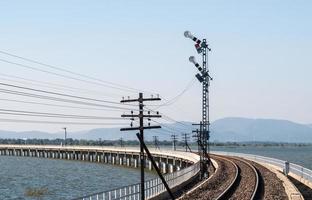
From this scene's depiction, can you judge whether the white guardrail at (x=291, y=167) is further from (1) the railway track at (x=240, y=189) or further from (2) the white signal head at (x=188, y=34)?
(2) the white signal head at (x=188, y=34)

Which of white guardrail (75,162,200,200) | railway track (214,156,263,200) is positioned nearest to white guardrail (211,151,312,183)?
railway track (214,156,263,200)

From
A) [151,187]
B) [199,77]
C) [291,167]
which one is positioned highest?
[199,77]

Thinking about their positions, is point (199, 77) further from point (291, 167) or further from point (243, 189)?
point (243, 189)

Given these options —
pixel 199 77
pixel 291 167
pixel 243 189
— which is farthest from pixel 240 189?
pixel 199 77

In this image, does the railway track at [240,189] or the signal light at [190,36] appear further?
the signal light at [190,36]

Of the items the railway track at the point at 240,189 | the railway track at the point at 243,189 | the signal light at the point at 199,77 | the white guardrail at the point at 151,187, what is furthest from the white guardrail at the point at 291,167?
the signal light at the point at 199,77

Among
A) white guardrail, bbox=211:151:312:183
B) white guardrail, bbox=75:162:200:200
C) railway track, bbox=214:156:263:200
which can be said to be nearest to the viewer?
white guardrail, bbox=75:162:200:200

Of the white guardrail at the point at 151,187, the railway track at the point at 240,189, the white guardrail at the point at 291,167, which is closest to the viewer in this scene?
the white guardrail at the point at 151,187

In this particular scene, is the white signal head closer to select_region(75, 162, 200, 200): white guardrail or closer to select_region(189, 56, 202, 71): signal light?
select_region(189, 56, 202, 71): signal light

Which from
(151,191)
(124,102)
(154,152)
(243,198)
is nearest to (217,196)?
(243,198)

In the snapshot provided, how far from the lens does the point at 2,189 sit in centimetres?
7612

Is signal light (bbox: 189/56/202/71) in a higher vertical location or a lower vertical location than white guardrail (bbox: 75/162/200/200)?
higher

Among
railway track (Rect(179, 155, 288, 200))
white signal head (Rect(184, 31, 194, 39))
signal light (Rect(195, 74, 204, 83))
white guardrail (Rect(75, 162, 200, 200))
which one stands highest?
white signal head (Rect(184, 31, 194, 39))

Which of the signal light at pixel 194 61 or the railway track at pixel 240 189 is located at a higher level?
the signal light at pixel 194 61
